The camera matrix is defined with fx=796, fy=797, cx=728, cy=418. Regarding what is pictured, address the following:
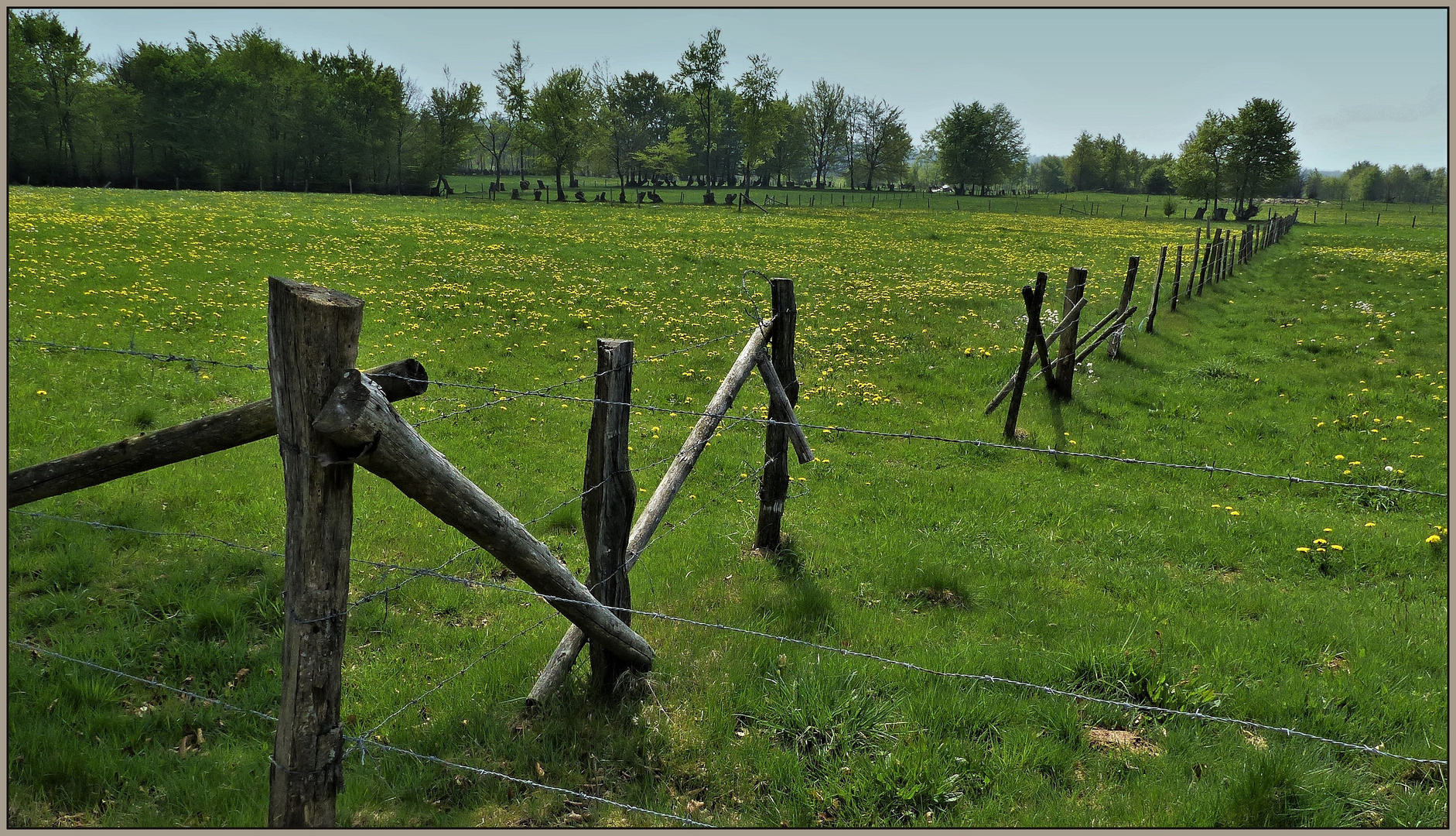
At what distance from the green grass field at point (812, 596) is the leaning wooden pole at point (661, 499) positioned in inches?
6.1

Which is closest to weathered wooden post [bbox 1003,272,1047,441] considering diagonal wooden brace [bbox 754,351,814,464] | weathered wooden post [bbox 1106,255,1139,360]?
weathered wooden post [bbox 1106,255,1139,360]

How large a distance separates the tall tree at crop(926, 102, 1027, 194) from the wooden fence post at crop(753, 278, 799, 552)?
11142 centimetres

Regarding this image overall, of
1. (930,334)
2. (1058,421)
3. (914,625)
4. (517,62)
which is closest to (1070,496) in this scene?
(1058,421)

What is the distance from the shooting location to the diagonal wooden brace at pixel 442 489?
2.47 meters

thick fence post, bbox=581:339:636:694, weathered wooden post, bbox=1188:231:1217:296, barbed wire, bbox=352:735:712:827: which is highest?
weathered wooden post, bbox=1188:231:1217:296

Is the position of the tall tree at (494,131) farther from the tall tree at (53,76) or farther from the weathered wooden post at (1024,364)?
the weathered wooden post at (1024,364)

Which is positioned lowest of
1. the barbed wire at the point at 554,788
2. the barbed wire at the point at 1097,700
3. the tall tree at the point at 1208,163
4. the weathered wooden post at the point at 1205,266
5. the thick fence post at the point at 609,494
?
the barbed wire at the point at 554,788

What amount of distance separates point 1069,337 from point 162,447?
10989 millimetres

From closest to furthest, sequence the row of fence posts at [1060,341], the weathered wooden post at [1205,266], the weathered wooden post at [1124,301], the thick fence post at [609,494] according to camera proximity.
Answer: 1. the thick fence post at [609,494]
2. the row of fence posts at [1060,341]
3. the weathered wooden post at [1124,301]
4. the weathered wooden post at [1205,266]

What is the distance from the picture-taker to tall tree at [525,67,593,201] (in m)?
70.7

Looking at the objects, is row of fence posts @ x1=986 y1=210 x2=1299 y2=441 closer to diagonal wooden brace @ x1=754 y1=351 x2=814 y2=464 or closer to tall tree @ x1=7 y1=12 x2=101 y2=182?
diagonal wooden brace @ x1=754 y1=351 x2=814 y2=464

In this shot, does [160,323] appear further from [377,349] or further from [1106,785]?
[1106,785]

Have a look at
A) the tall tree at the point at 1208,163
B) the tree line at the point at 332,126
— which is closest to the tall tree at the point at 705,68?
the tree line at the point at 332,126

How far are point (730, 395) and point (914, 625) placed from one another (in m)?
1.96
